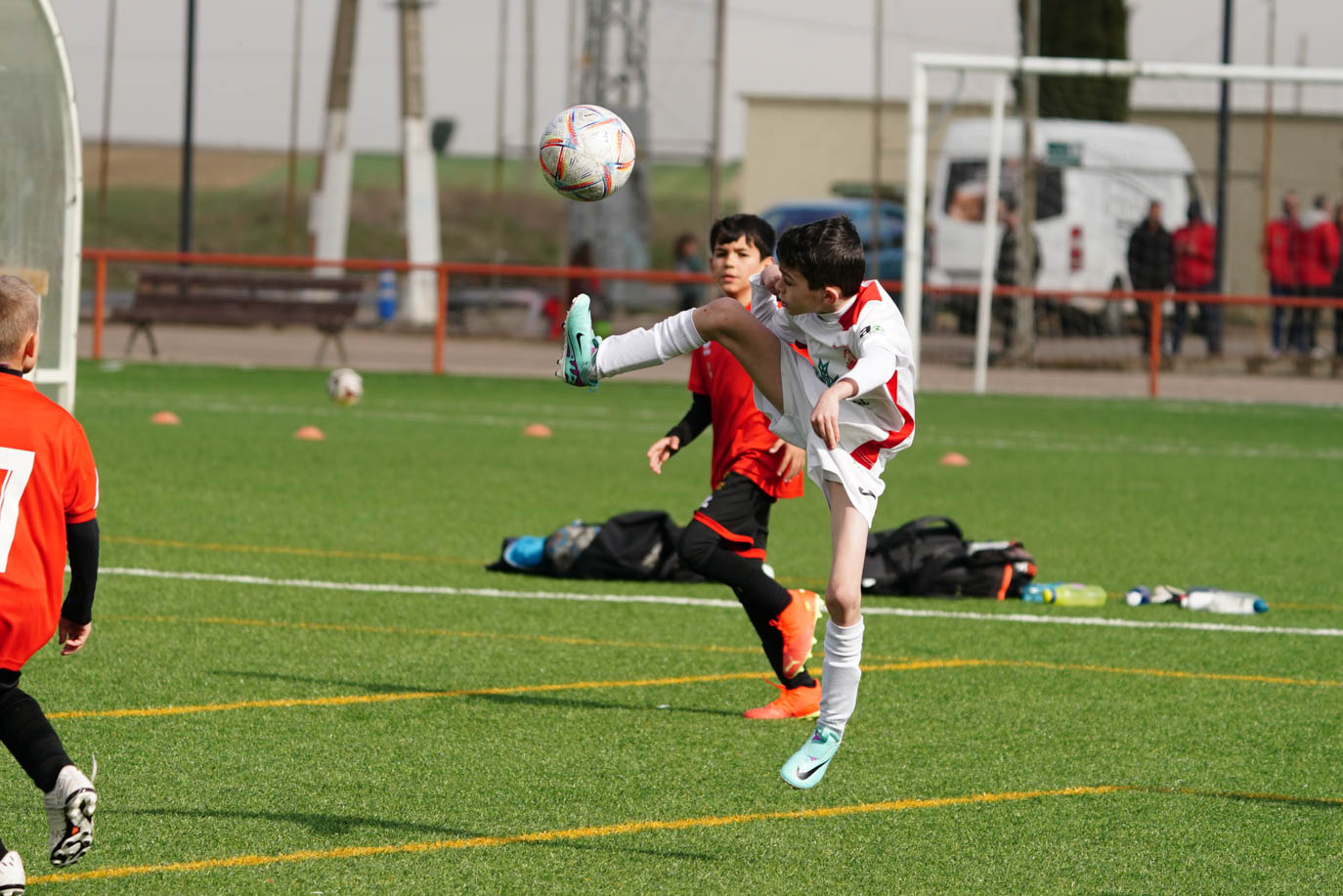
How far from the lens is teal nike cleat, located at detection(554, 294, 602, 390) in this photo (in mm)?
5332

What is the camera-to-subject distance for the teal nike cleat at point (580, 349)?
5332 millimetres

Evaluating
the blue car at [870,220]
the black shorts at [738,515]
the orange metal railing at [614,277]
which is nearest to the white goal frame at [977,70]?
the orange metal railing at [614,277]

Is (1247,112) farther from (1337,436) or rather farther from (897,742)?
(897,742)

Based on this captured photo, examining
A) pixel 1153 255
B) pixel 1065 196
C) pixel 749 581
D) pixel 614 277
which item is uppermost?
pixel 1065 196

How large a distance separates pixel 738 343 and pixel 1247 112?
2488cm

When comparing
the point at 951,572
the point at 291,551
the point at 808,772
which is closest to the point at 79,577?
the point at 808,772

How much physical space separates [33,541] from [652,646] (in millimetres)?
3630

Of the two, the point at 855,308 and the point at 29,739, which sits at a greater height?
the point at 855,308

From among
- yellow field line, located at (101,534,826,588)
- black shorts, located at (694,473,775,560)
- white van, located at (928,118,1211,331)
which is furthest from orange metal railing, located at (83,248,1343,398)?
black shorts, located at (694,473,775,560)

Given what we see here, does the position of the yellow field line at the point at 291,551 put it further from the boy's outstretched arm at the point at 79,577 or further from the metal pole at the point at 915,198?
the metal pole at the point at 915,198

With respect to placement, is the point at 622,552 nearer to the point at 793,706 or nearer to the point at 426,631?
the point at 426,631

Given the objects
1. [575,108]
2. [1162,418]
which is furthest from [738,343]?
[1162,418]

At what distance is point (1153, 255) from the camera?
2448cm

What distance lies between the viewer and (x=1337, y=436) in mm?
17547
